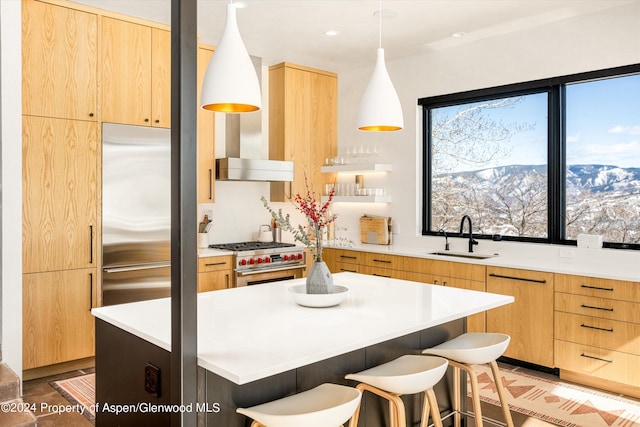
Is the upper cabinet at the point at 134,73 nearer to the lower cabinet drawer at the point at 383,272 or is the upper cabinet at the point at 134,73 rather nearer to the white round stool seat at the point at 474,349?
the lower cabinet drawer at the point at 383,272

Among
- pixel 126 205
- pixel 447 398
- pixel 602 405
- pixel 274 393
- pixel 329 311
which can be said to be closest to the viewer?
pixel 274 393

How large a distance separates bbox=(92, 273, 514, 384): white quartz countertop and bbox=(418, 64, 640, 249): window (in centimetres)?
189

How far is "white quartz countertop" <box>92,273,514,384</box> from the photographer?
5.67 ft

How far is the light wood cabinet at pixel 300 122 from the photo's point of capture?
5.54 metres

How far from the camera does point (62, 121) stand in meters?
3.82

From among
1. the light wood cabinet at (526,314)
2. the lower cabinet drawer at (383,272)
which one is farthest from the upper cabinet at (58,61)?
the light wood cabinet at (526,314)

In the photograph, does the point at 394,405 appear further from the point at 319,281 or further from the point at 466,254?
the point at 466,254

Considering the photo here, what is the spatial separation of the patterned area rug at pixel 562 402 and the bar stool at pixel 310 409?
1.89 m

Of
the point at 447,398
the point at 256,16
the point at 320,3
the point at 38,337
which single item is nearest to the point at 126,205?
the point at 38,337

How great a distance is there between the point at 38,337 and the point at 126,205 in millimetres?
1151

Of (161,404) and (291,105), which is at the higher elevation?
(291,105)

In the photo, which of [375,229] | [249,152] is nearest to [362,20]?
[249,152]

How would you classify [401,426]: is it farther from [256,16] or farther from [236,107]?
[256,16]

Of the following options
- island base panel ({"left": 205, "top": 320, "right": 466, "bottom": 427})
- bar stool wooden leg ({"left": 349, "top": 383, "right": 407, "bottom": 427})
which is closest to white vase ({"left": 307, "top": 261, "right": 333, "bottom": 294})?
island base panel ({"left": 205, "top": 320, "right": 466, "bottom": 427})
